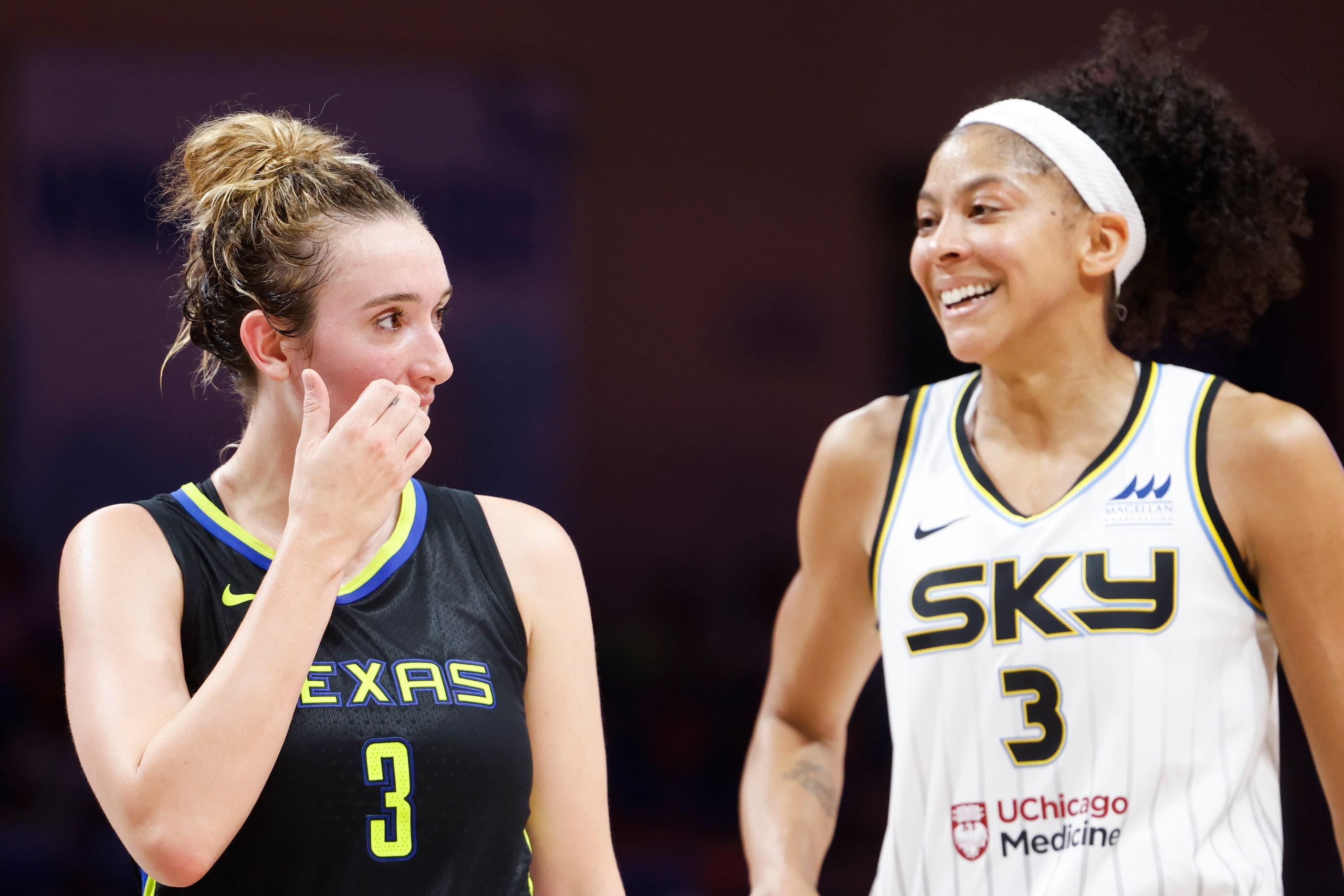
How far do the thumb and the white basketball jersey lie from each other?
3.24ft

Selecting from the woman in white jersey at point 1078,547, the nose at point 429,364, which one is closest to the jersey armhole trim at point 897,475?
the woman in white jersey at point 1078,547

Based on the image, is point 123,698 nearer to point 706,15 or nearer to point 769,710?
point 769,710

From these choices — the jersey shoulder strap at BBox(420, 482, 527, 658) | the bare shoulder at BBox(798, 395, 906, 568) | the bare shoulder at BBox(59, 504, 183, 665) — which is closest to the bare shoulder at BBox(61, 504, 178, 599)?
the bare shoulder at BBox(59, 504, 183, 665)

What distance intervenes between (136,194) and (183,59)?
50 centimetres

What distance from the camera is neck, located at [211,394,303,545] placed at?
6.14 ft

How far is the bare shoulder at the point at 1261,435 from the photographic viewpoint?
2.15 meters

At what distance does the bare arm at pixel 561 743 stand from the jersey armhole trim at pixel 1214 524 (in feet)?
3.07

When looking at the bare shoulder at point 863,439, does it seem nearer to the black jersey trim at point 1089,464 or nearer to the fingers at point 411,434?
the black jersey trim at point 1089,464

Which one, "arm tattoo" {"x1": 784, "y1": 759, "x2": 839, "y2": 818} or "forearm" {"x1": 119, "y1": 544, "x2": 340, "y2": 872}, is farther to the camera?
"arm tattoo" {"x1": 784, "y1": 759, "x2": 839, "y2": 818}

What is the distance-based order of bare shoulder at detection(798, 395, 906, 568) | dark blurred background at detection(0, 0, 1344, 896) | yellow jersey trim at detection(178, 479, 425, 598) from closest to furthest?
1. yellow jersey trim at detection(178, 479, 425, 598)
2. bare shoulder at detection(798, 395, 906, 568)
3. dark blurred background at detection(0, 0, 1344, 896)

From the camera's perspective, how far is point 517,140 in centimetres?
535

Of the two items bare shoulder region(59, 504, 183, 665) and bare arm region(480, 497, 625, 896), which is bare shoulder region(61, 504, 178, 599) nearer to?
bare shoulder region(59, 504, 183, 665)

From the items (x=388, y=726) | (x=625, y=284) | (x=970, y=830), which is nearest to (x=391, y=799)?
(x=388, y=726)

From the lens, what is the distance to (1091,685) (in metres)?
Answer: 2.20
